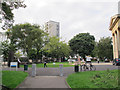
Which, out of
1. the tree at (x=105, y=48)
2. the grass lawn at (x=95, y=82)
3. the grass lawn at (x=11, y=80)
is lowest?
the grass lawn at (x=11, y=80)

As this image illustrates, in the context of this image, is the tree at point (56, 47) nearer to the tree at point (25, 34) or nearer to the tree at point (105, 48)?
the tree at point (105, 48)

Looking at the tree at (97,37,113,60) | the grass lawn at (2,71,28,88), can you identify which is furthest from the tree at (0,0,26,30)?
the tree at (97,37,113,60)

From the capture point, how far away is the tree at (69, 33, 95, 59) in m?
65.4

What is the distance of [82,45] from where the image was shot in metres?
65.9

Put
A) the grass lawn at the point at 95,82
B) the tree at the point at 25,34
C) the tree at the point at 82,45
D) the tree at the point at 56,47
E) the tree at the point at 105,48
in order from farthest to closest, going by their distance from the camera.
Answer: the tree at the point at 82,45, the tree at the point at 105,48, the tree at the point at 56,47, the tree at the point at 25,34, the grass lawn at the point at 95,82

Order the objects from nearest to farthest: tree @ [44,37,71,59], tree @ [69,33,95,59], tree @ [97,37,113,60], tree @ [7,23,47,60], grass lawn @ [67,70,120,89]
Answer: grass lawn @ [67,70,120,89] < tree @ [7,23,47,60] < tree @ [44,37,71,59] < tree @ [97,37,113,60] < tree @ [69,33,95,59]

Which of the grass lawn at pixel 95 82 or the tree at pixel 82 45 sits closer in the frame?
the grass lawn at pixel 95 82

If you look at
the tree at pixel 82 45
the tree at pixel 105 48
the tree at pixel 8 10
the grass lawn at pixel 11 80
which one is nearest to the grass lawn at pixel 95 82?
the grass lawn at pixel 11 80

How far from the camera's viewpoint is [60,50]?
55.6 meters

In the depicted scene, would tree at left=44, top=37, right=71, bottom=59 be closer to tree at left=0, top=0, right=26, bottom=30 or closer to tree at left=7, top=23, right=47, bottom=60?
tree at left=7, top=23, right=47, bottom=60

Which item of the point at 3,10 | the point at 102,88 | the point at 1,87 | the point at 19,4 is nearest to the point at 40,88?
the point at 1,87

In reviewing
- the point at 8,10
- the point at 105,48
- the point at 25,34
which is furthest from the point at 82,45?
the point at 8,10

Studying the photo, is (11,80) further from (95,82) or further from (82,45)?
(82,45)

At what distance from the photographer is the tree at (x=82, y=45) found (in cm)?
6544
